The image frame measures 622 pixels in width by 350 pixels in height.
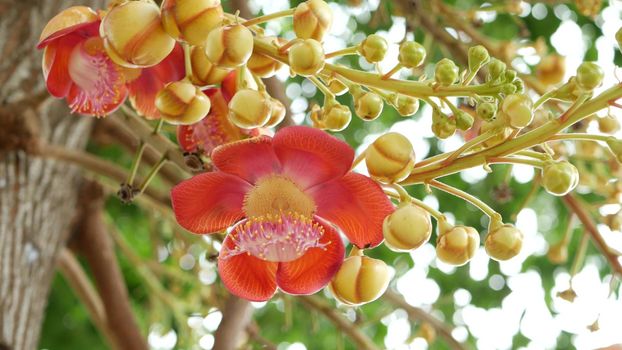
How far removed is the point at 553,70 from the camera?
1311 mm

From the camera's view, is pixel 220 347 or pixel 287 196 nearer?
pixel 287 196

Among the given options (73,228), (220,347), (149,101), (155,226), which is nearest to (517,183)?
(155,226)

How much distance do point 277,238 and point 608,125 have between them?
49 cm

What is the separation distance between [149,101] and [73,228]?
1.15 meters

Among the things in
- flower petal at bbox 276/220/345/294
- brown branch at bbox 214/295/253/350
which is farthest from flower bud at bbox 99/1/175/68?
brown branch at bbox 214/295/253/350

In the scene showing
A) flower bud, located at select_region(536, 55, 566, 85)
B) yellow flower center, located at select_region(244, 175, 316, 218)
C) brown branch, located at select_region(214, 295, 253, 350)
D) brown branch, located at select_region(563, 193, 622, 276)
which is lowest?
brown branch, located at select_region(214, 295, 253, 350)

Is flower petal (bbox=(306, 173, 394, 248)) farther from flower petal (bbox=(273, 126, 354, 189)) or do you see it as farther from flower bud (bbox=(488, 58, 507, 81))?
flower bud (bbox=(488, 58, 507, 81))

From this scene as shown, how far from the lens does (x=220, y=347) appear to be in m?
1.10

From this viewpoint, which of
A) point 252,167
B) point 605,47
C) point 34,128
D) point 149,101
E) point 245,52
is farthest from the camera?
point 605,47

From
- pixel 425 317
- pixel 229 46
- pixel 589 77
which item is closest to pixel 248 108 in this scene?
pixel 229 46

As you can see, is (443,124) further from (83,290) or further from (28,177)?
(83,290)

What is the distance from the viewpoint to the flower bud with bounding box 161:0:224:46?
0.64m

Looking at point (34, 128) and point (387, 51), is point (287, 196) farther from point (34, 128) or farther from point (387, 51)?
point (34, 128)

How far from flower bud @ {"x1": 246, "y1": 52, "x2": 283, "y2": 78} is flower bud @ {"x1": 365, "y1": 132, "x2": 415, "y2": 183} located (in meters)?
0.16
